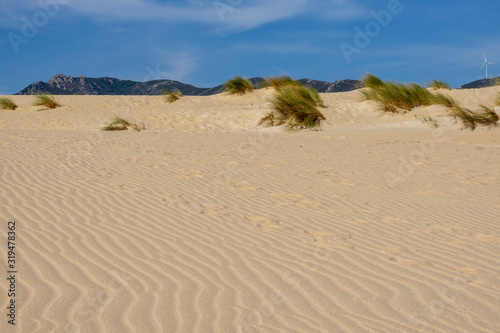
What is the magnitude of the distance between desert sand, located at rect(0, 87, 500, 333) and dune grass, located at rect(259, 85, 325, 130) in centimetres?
528

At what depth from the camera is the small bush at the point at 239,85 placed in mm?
21766

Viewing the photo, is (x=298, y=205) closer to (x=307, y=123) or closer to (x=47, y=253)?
(x=47, y=253)

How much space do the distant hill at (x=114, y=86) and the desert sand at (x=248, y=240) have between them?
46.8 metres

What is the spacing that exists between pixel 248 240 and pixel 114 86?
64.8m

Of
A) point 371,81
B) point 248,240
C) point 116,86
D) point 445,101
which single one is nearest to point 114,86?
point 116,86

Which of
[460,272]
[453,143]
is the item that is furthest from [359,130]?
[460,272]

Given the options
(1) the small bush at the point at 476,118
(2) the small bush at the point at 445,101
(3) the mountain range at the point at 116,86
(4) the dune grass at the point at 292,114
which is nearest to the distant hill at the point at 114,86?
(3) the mountain range at the point at 116,86

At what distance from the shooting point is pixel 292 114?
14.7m

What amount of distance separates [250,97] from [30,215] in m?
17.2

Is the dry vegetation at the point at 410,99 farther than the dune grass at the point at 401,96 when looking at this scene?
No

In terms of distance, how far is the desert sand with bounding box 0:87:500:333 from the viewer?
2.69 m

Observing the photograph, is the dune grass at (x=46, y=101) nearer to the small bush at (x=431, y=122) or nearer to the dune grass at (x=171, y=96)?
the dune grass at (x=171, y=96)

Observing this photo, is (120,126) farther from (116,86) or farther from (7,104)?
(116,86)

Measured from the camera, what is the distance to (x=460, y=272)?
3475 millimetres
